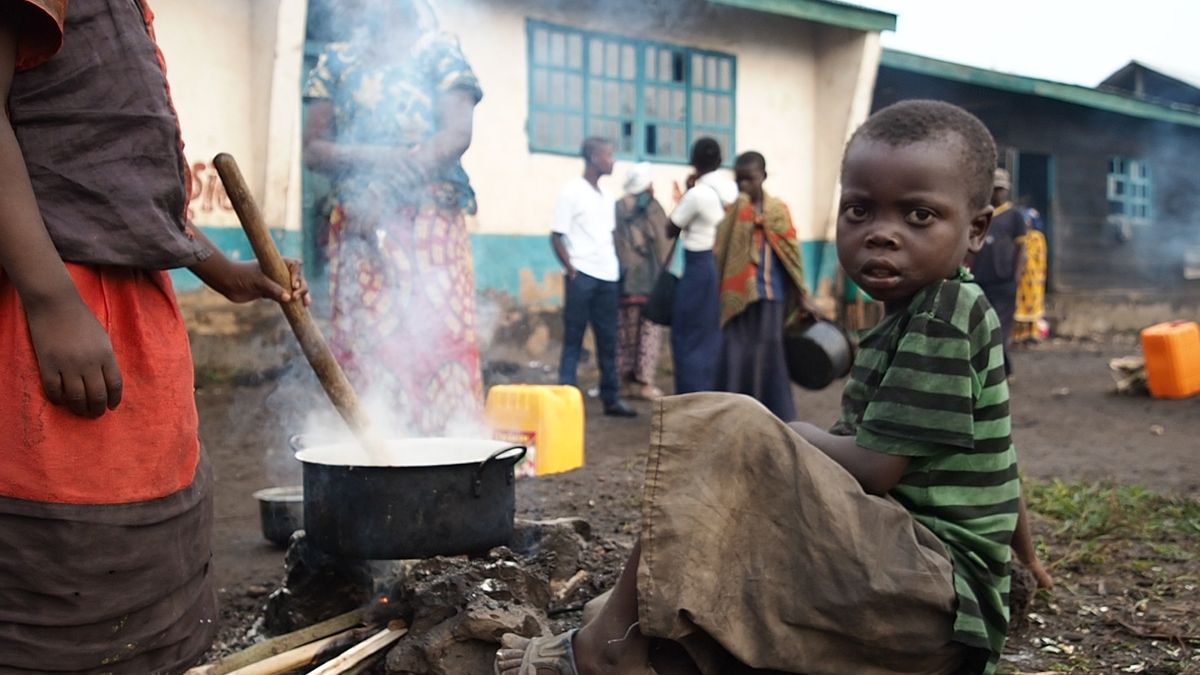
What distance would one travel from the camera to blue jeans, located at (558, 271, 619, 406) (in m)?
7.98

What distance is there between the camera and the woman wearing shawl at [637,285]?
898cm

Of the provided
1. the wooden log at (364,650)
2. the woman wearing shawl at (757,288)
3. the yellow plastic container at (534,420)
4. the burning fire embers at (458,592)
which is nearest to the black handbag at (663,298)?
the woman wearing shawl at (757,288)

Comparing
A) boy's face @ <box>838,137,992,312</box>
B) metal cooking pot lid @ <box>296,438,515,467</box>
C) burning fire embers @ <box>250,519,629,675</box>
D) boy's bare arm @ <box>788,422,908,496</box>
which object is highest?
boy's face @ <box>838,137,992,312</box>

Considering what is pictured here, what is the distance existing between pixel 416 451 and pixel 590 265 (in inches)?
196

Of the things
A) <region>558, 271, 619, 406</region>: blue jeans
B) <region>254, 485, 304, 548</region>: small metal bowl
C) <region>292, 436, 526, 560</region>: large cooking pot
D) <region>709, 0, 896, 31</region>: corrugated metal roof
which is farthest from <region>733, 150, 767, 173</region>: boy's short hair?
<region>709, 0, 896, 31</region>: corrugated metal roof

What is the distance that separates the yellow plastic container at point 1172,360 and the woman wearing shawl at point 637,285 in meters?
4.01

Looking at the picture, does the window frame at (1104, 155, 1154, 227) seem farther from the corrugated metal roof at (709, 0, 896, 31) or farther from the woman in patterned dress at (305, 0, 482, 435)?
the woman in patterned dress at (305, 0, 482, 435)

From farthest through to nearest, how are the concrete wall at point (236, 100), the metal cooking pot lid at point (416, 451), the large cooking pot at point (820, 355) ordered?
the concrete wall at point (236, 100), the large cooking pot at point (820, 355), the metal cooking pot lid at point (416, 451)

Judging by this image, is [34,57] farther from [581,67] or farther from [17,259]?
[581,67]

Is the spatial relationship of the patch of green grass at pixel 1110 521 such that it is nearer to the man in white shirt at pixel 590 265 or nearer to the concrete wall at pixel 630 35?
the man in white shirt at pixel 590 265

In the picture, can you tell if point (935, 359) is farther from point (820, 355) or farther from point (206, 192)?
point (206, 192)

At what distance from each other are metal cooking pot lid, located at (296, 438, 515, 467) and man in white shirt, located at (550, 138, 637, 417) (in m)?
4.71

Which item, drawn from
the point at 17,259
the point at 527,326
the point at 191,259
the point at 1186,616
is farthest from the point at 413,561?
the point at 527,326

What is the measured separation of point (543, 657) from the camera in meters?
2.09
